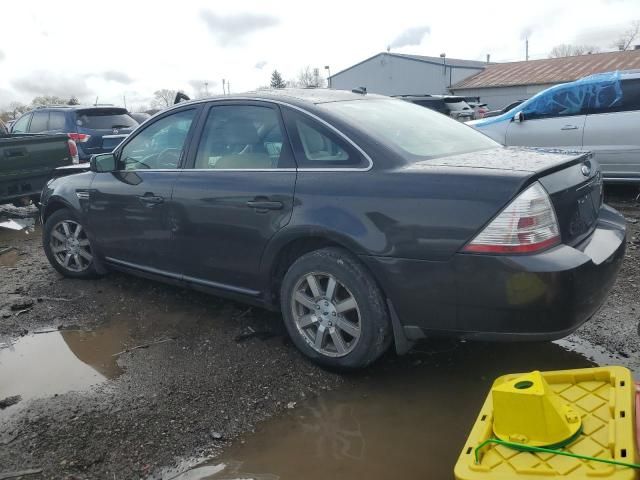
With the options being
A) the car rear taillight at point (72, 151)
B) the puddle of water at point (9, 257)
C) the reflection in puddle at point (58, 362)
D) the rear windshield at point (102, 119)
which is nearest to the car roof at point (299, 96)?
the reflection in puddle at point (58, 362)

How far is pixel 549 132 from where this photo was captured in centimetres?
748

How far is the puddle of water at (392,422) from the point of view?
2455 mm

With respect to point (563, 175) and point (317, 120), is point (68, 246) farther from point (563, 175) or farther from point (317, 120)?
point (563, 175)

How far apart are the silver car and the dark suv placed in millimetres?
7076

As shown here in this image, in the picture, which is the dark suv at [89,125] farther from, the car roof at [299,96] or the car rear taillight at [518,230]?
the car rear taillight at [518,230]

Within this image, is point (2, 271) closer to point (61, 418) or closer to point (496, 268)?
point (61, 418)

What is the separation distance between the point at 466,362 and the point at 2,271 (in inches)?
191

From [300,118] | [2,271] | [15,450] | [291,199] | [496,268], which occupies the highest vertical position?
[300,118]

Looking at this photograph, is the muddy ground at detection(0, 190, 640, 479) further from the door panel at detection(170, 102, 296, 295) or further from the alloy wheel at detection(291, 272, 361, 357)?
the door panel at detection(170, 102, 296, 295)

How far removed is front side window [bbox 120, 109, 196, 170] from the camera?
398 centimetres

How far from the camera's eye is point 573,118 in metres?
7.30

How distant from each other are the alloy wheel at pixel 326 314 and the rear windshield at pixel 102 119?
8.71 m

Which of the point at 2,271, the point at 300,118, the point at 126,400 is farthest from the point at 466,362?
the point at 2,271

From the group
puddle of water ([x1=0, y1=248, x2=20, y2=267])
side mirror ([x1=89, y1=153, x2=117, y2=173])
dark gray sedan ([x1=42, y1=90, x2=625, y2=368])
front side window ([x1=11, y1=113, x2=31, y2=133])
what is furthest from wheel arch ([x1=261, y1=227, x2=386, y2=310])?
front side window ([x1=11, y1=113, x2=31, y2=133])
